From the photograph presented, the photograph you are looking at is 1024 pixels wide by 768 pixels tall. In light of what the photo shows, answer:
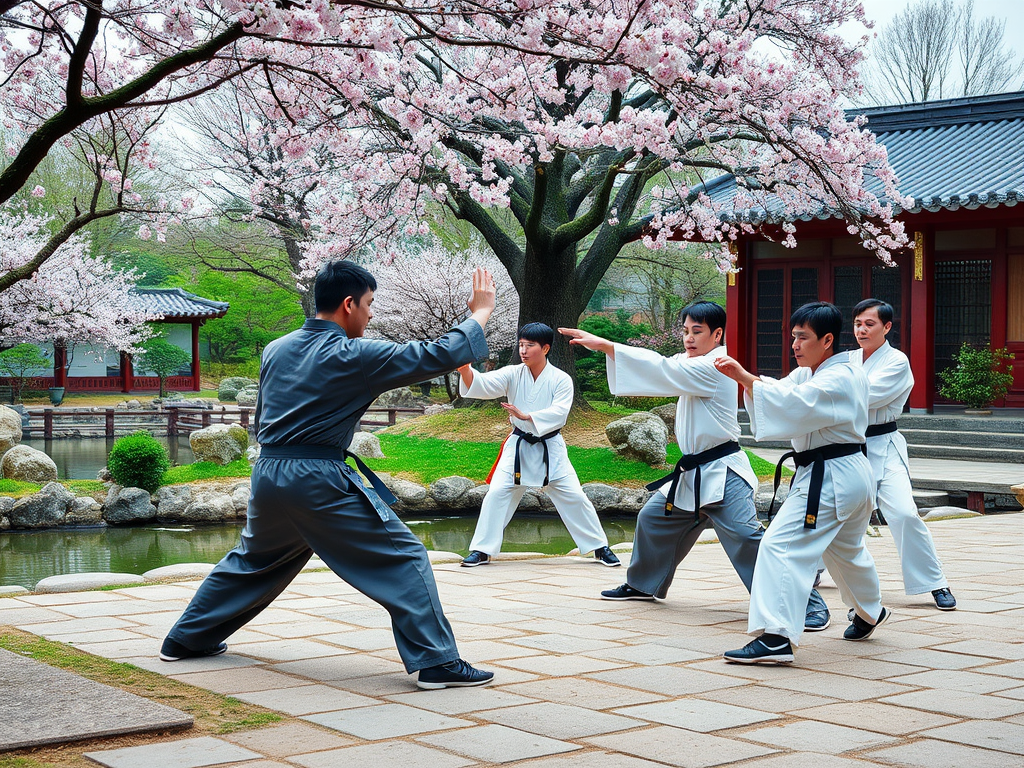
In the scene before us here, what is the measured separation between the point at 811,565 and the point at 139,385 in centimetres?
3095

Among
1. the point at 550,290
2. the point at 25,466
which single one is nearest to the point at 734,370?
the point at 550,290

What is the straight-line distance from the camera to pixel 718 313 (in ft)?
18.2

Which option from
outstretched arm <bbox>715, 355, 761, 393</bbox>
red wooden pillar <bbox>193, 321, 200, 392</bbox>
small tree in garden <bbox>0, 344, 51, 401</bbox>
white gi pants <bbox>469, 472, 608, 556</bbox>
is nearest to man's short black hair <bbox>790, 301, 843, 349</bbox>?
outstretched arm <bbox>715, 355, 761, 393</bbox>

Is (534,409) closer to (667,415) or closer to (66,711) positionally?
(66,711)

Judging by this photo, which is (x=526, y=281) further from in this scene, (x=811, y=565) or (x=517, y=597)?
(x=811, y=565)

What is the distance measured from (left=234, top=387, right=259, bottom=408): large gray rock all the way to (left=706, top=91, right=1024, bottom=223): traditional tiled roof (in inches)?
604

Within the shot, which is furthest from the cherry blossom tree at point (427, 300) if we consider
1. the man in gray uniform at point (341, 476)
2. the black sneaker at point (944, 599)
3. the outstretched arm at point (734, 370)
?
the man in gray uniform at point (341, 476)

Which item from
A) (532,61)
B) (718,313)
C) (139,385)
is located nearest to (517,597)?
(718,313)

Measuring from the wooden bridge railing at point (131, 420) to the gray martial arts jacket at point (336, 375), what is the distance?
1717cm

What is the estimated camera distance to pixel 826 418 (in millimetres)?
4512

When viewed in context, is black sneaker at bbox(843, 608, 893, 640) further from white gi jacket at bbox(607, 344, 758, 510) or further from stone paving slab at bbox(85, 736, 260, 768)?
stone paving slab at bbox(85, 736, 260, 768)

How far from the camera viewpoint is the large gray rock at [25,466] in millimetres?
13328

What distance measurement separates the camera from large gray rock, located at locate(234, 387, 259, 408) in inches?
1142

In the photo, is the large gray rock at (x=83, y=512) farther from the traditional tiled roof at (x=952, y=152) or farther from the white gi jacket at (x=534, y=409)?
the traditional tiled roof at (x=952, y=152)
